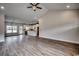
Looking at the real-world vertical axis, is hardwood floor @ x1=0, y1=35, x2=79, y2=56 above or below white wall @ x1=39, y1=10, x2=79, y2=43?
below

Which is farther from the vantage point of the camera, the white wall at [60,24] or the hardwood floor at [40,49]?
the white wall at [60,24]

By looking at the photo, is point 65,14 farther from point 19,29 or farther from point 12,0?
point 19,29

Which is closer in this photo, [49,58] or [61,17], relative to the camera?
[49,58]

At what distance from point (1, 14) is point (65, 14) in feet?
14.5

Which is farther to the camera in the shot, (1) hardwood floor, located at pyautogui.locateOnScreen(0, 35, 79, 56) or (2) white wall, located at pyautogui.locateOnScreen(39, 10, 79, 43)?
(2) white wall, located at pyautogui.locateOnScreen(39, 10, 79, 43)

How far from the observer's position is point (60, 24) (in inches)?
234

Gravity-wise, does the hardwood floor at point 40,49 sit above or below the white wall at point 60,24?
below

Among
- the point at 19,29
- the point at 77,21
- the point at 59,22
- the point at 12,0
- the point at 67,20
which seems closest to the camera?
the point at 12,0

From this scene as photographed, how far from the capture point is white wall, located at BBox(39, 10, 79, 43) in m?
5.41

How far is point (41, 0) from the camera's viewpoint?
0.95m

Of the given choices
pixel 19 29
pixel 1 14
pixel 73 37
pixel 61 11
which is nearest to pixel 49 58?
pixel 73 37

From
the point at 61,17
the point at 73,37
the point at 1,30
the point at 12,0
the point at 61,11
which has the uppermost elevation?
the point at 61,11

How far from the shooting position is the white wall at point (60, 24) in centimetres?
541

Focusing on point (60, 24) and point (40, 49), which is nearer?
point (40, 49)
